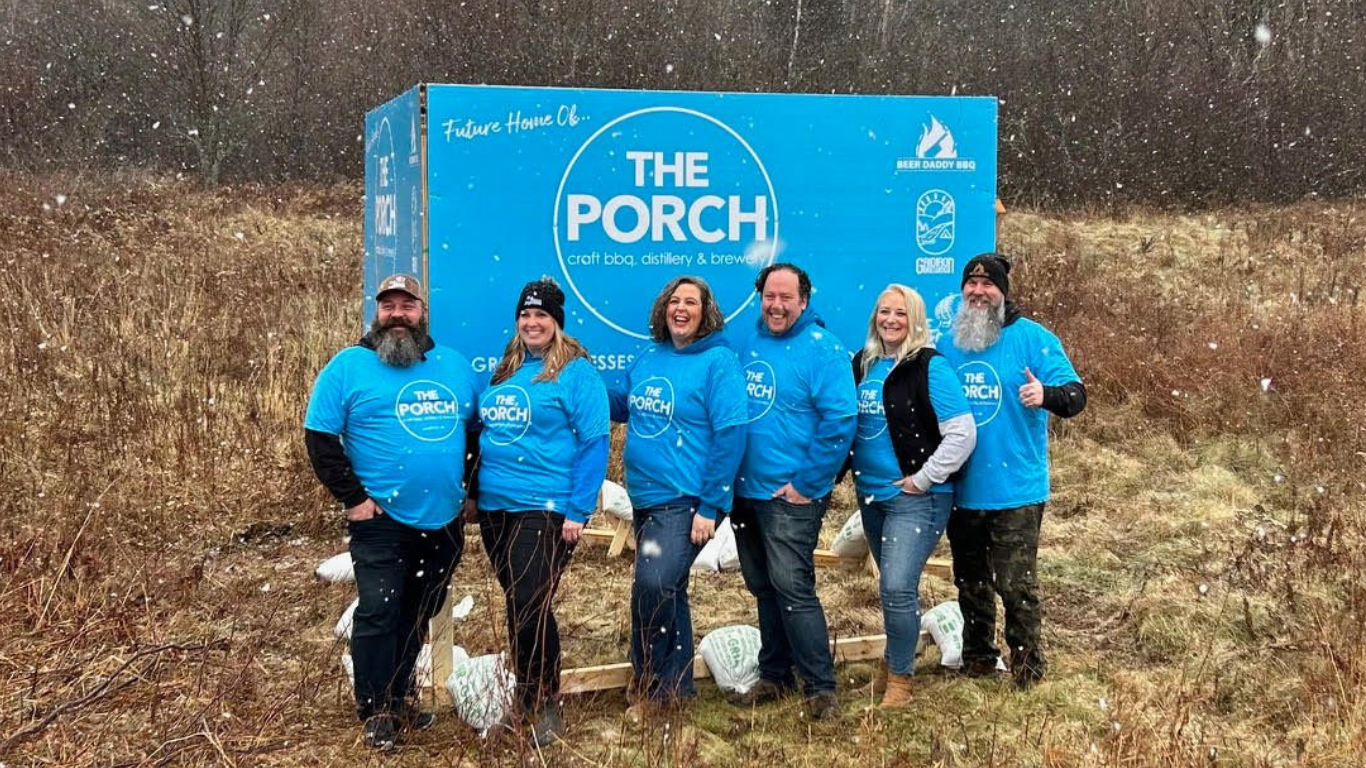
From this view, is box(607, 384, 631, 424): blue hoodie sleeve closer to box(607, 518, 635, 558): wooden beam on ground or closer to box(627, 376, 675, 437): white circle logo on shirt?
box(627, 376, 675, 437): white circle logo on shirt

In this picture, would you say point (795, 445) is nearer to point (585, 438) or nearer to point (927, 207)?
point (585, 438)

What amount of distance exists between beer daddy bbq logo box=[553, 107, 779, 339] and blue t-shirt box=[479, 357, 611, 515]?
2.61 ft

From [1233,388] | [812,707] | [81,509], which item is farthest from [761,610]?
[1233,388]

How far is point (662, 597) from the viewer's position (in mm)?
4277

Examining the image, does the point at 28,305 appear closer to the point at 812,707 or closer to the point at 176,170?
the point at 812,707

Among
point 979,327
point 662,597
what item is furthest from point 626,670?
point 979,327

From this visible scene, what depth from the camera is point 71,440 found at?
710cm

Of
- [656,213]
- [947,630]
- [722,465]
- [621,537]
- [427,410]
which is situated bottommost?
[947,630]

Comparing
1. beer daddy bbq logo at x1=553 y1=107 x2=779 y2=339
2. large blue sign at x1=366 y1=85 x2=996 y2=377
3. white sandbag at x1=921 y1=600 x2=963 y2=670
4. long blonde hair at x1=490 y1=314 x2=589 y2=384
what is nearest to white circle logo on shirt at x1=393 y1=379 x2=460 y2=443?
long blonde hair at x1=490 y1=314 x2=589 y2=384

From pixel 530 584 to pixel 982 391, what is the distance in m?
2.01

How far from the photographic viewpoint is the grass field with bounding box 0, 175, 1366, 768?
13.3 feet

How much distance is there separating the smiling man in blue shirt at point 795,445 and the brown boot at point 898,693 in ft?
0.79

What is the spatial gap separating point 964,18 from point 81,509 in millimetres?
23642

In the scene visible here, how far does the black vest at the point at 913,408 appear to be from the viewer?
432cm
